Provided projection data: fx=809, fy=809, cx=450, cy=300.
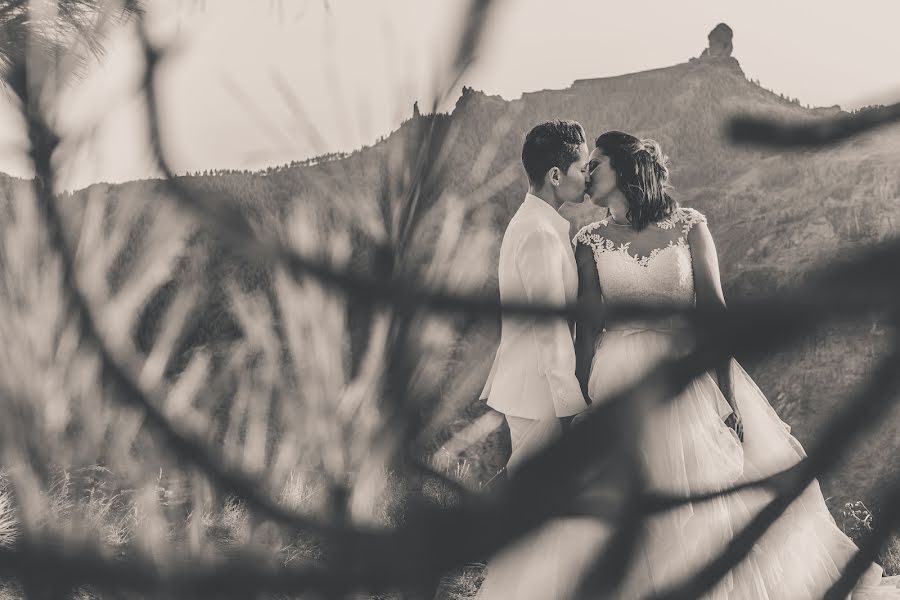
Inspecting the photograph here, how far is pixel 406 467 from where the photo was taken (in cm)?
30

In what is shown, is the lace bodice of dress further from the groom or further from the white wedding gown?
the groom

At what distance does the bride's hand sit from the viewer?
1.53 meters

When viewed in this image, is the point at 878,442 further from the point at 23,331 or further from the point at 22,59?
the point at 22,59

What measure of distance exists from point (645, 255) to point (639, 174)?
1.00 feet

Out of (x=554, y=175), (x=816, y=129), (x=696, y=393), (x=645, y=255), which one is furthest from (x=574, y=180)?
(x=816, y=129)

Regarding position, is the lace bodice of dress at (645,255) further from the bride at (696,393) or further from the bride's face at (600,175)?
the bride's face at (600,175)

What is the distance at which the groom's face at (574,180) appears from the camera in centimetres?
115

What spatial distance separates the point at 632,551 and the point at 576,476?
0.07 meters

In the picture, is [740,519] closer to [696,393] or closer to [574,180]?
[696,393]

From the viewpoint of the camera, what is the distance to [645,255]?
4.88ft

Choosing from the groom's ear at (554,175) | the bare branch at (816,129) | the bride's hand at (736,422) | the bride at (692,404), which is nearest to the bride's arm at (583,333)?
the bride at (692,404)

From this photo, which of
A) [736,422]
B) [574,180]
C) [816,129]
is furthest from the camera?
[736,422]

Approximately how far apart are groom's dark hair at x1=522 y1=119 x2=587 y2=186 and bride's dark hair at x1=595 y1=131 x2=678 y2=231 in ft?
0.12

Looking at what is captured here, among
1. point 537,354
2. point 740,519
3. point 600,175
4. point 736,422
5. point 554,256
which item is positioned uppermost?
point 600,175
